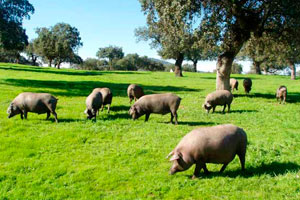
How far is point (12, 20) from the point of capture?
35875 millimetres

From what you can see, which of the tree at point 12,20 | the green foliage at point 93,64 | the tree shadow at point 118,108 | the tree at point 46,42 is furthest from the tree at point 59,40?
the tree shadow at point 118,108

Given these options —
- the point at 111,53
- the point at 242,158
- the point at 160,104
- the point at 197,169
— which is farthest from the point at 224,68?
the point at 111,53

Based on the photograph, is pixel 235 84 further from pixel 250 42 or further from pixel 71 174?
pixel 71 174

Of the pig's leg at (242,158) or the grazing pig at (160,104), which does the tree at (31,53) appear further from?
the pig's leg at (242,158)

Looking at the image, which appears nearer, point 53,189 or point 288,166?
point 53,189

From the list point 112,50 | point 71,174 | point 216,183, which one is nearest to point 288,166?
point 216,183

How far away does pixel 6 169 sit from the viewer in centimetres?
865

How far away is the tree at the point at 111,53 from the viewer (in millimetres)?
126688

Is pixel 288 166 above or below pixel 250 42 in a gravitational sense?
below

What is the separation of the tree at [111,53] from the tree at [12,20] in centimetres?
8805

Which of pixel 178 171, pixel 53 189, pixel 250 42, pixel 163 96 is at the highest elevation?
pixel 250 42

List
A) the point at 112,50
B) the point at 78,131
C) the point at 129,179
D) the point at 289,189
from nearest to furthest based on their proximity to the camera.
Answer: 1. the point at 289,189
2. the point at 129,179
3. the point at 78,131
4. the point at 112,50

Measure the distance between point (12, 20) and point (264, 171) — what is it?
36880 millimetres

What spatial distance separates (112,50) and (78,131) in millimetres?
118241
